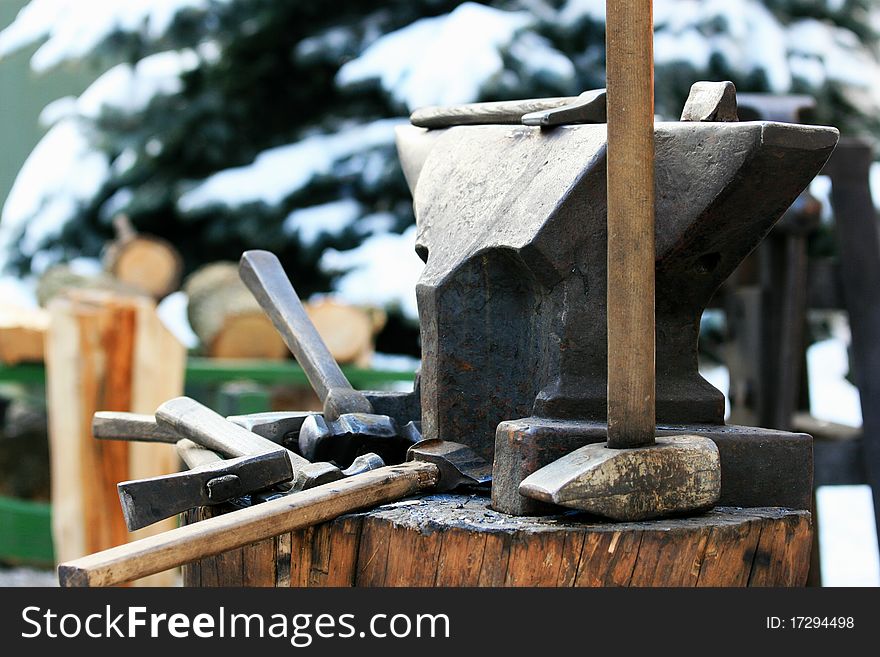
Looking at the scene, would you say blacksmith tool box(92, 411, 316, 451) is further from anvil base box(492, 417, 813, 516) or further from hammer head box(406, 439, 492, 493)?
anvil base box(492, 417, 813, 516)

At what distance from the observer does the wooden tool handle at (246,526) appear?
111 cm

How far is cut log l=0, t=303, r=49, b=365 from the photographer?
3.83 metres

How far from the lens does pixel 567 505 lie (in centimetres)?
123

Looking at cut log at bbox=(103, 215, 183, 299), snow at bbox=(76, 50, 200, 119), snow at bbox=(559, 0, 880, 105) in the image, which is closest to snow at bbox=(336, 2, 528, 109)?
snow at bbox=(559, 0, 880, 105)

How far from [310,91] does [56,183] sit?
1257mm

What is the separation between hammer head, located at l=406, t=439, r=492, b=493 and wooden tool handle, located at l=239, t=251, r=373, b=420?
0.22m

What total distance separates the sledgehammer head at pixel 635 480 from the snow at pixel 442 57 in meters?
2.83

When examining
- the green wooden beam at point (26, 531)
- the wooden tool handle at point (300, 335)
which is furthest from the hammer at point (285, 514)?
the green wooden beam at point (26, 531)

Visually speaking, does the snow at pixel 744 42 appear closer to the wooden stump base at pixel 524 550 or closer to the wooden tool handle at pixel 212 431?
the wooden tool handle at pixel 212 431

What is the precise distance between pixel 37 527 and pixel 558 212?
308 centimetres

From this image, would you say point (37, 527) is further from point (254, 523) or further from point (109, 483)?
point (254, 523)

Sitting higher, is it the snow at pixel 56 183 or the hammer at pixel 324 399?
the snow at pixel 56 183
